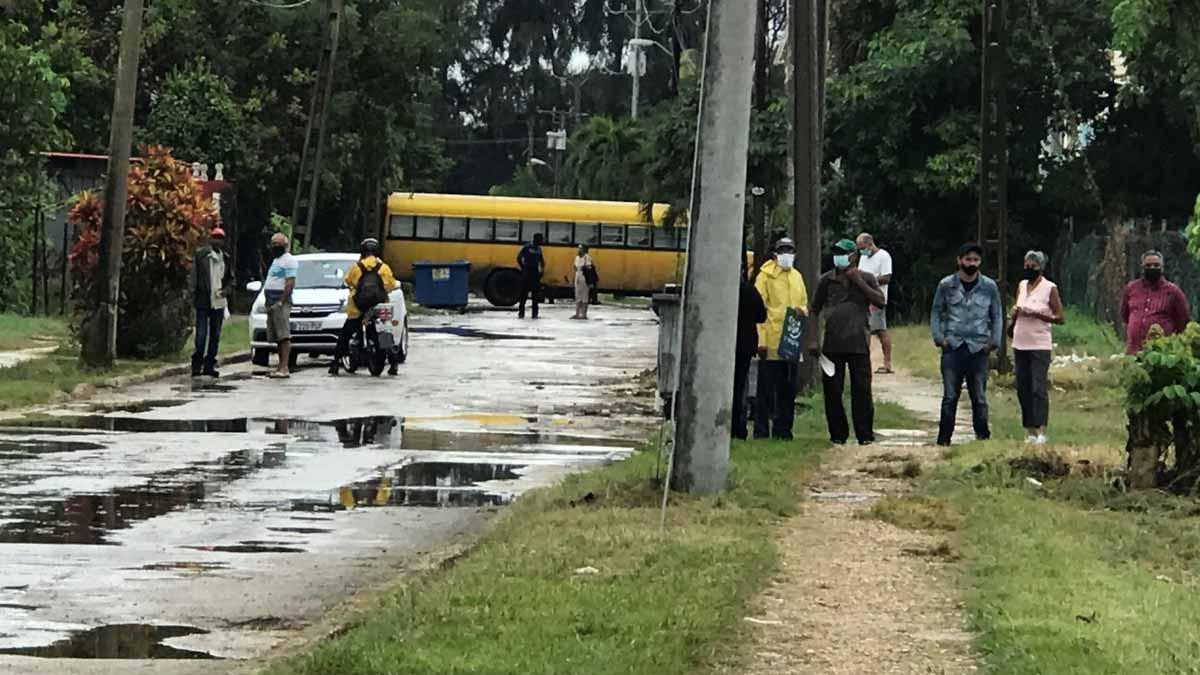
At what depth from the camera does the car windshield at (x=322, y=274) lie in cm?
3038

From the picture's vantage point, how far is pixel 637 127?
189 feet

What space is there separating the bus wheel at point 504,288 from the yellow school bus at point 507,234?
12.5 inches

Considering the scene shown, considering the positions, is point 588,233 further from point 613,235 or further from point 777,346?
point 777,346

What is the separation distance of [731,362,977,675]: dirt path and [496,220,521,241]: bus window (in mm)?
46097

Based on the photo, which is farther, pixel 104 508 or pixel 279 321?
pixel 279 321

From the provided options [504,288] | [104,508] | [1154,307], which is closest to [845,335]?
[1154,307]

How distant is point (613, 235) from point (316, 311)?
32150 millimetres

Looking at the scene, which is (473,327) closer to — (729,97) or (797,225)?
(797,225)

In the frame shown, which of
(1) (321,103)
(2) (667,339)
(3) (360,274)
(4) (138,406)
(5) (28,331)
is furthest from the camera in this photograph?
(1) (321,103)

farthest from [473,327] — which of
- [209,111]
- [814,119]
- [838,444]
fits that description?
[838,444]

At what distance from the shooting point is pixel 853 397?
59.7ft

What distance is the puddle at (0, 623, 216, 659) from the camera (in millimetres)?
8695

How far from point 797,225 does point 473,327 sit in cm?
2131

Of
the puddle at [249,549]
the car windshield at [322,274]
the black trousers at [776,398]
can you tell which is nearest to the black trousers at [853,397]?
the black trousers at [776,398]
